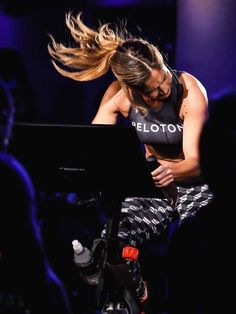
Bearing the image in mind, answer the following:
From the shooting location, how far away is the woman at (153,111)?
3555mm

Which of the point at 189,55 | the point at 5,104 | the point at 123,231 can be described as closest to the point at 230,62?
the point at 189,55

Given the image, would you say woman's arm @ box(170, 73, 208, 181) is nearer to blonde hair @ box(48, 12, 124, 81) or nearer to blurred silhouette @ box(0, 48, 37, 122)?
blonde hair @ box(48, 12, 124, 81)

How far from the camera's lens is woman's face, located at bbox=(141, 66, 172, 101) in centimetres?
360

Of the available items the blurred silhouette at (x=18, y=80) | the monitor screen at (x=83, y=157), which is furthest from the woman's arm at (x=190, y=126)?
the blurred silhouette at (x=18, y=80)

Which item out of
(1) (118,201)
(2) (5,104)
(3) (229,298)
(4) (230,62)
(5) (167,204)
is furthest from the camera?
(4) (230,62)

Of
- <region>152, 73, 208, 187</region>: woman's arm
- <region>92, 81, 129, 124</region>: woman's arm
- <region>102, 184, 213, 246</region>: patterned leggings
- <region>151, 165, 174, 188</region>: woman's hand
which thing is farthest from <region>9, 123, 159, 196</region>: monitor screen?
<region>92, 81, 129, 124</region>: woman's arm

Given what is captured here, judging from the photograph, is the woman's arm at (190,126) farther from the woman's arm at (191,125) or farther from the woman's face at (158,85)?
the woman's face at (158,85)

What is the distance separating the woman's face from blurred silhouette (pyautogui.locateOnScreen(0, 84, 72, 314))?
1.69 meters

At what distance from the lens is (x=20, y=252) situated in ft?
6.67

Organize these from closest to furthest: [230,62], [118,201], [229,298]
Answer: [229,298], [118,201], [230,62]

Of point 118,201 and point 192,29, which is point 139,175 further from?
point 192,29

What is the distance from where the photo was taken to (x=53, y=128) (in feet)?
9.36

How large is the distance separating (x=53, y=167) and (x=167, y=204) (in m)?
1.07

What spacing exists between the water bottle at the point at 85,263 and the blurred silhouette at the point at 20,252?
124 centimetres
